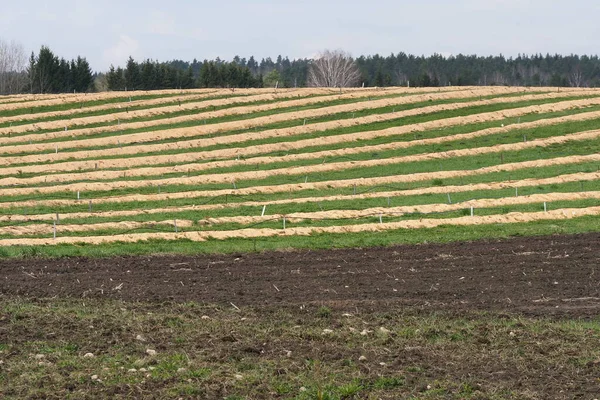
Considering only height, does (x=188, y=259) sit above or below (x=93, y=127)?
below

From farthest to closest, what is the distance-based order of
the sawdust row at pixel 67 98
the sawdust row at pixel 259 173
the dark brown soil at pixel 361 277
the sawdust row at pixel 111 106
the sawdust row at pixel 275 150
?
1. the sawdust row at pixel 67 98
2. the sawdust row at pixel 111 106
3. the sawdust row at pixel 275 150
4. the sawdust row at pixel 259 173
5. the dark brown soil at pixel 361 277

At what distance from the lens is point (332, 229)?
32.0 metres

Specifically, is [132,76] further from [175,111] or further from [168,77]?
[175,111]

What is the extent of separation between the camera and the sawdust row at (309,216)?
33.1m

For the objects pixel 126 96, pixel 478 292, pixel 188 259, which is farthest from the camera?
pixel 126 96

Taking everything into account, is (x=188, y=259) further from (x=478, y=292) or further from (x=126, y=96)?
(x=126, y=96)

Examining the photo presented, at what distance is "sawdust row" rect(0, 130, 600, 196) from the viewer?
43.5 m

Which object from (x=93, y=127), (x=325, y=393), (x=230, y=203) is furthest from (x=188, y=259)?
(x=93, y=127)

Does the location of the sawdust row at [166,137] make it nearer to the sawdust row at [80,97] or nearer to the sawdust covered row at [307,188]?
the sawdust covered row at [307,188]

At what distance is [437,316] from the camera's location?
632 inches

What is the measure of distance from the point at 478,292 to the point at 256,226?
48.7ft

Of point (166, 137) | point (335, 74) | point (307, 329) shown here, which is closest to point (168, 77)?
point (335, 74)

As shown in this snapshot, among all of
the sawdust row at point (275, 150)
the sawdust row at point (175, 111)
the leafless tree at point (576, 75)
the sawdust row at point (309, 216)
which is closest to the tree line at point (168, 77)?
the sawdust row at point (175, 111)

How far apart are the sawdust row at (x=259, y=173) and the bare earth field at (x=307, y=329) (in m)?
19.4
